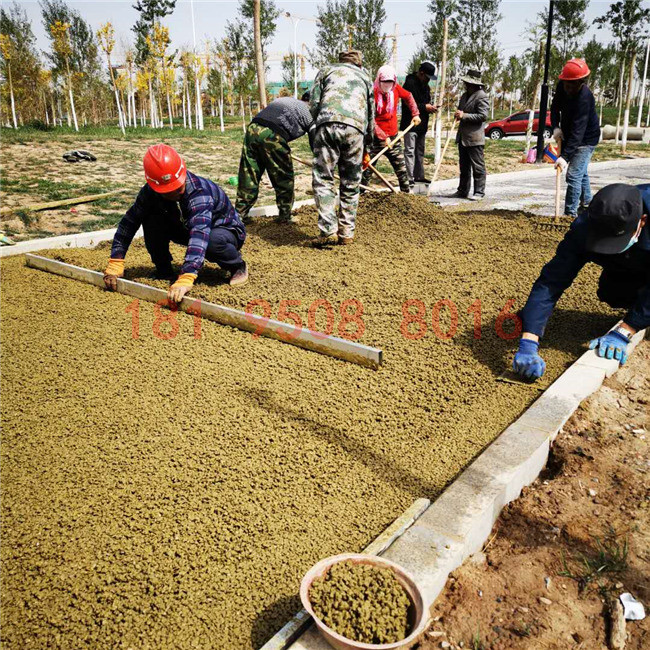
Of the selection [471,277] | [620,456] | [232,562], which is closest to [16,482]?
[232,562]

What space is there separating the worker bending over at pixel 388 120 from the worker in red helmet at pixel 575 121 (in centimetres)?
202

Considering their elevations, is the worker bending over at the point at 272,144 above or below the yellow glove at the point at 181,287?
above

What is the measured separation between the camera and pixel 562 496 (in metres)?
2.13

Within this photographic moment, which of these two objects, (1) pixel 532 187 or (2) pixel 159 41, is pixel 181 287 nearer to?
(1) pixel 532 187

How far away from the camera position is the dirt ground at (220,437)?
5.52 ft

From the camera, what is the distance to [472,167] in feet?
27.0

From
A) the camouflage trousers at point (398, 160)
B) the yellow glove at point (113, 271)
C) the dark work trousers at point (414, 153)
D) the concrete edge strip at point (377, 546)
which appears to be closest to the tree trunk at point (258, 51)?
the dark work trousers at point (414, 153)

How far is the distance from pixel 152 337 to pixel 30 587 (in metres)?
1.94

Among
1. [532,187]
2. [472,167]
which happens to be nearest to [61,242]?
[472,167]

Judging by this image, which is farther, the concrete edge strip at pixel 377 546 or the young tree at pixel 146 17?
the young tree at pixel 146 17

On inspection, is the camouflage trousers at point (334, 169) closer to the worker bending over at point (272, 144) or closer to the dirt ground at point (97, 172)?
the worker bending over at point (272, 144)

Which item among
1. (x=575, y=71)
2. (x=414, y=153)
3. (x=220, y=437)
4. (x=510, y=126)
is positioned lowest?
(x=220, y=437)

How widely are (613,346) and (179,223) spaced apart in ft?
9.98

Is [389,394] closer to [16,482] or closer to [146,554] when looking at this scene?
[146,554]
